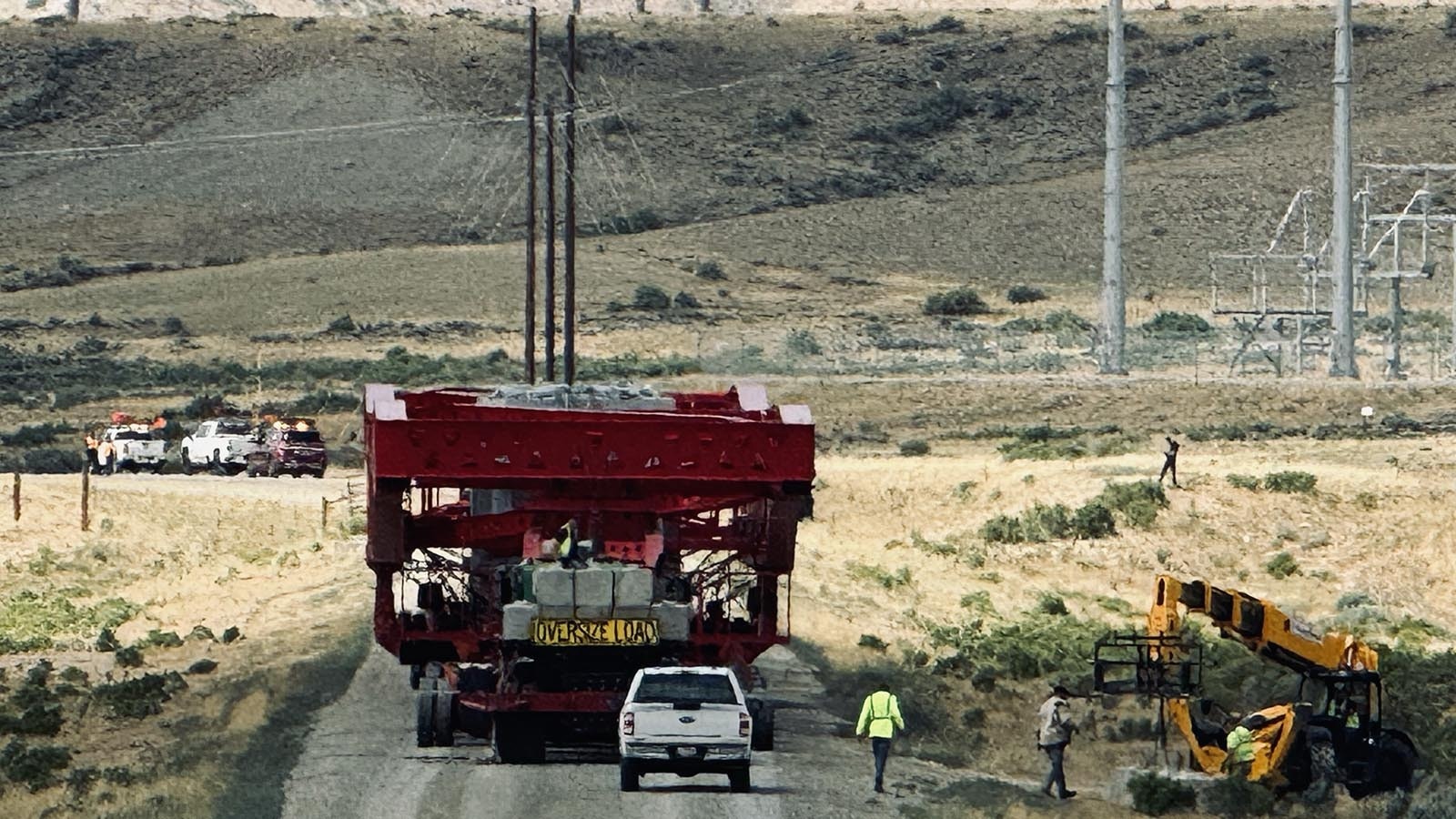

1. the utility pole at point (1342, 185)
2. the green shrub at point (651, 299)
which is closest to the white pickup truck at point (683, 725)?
the utility pole at point (1342, 185)

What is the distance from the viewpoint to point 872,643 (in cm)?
3819

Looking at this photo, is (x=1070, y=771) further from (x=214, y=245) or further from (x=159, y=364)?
(x=214, y=245)

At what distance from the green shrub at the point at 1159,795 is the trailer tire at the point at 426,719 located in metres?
6.17

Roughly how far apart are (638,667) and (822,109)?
11473cm

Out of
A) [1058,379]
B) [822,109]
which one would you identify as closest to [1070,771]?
[1058,379]

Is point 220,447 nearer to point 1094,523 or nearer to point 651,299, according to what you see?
point 1094,523

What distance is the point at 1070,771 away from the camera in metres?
29.8

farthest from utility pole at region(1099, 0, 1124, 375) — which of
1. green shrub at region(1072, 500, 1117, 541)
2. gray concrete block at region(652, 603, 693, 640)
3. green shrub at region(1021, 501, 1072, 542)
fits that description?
gray concrete block at region(652, 603, 693, 640)

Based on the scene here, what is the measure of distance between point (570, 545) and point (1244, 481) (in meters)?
28.2

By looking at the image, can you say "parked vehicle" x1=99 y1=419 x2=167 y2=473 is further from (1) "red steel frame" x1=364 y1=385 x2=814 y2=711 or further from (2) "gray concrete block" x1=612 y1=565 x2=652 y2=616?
(2) "gray concrete block" x1=612 y1=565 x2=652 y2=616

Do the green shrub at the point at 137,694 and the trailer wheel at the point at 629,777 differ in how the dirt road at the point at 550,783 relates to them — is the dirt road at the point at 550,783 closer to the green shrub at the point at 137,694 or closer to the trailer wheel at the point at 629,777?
the trailer wheel at the point at 629,777

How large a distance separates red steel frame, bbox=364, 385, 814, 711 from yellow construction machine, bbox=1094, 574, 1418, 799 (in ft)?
11.7

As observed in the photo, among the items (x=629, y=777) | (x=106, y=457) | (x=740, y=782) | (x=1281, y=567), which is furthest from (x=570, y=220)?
(x=629, y=777)

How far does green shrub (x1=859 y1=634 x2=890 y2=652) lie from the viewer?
37969 mm
